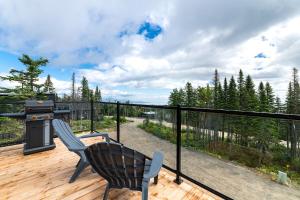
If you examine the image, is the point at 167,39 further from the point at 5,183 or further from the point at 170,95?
the point at 170,95

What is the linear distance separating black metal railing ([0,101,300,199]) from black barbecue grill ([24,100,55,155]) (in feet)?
2.87

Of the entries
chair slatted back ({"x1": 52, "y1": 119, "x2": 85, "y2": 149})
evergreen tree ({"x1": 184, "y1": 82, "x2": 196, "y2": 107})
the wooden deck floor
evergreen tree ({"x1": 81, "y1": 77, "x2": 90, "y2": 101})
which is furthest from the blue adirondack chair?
evergreen tree ({"x1": 81, "y1": 77, "x2": 90, "y2": 101})

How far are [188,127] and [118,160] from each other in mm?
8320

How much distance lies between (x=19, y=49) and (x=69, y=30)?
7.67 metres

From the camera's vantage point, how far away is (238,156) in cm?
2108

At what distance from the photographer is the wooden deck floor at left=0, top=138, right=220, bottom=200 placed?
211cm

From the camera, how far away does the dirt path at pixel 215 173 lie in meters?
11.6

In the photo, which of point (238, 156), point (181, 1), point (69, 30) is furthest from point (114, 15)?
point (238, 156)

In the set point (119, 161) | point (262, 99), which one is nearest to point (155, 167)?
point (119, 161)

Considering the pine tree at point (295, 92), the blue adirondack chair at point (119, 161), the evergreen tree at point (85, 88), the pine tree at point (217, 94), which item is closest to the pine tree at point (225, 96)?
the pine tree at point (217, 94)

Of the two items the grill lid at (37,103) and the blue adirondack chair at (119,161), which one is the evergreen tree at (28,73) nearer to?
the grill lid at (37,103)

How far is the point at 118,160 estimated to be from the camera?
1.68 metres

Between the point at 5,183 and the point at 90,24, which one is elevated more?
the point at 90,24

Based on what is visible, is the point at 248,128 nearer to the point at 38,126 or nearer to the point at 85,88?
the point at 38,126
